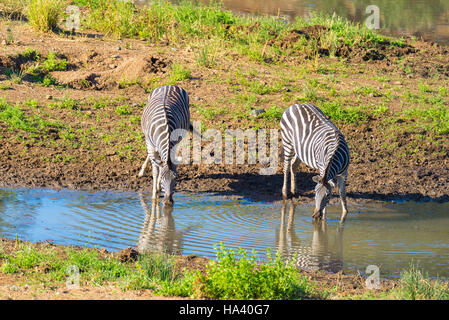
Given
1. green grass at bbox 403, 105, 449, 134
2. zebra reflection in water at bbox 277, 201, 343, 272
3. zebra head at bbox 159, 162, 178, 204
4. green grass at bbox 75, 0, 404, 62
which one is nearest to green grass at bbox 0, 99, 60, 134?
zebra head at bbox 159, 162, 178, 204

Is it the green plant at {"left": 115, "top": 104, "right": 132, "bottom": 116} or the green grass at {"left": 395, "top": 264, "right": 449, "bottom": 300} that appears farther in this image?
the green plant at {"left": 115, "top": 104, "right": 132, "bottom": 116}

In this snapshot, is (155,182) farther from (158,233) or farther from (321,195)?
(321,195)

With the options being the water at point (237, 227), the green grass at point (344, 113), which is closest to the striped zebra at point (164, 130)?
the water at point (237, 227)

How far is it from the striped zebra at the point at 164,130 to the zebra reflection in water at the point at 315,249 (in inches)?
76.6

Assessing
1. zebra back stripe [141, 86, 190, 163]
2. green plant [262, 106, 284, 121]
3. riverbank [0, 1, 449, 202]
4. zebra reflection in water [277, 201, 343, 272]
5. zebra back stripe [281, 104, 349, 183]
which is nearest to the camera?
zebra reflection in water [277, 201, 343, 272]

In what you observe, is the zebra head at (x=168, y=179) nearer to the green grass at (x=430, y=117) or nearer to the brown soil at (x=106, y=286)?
the brown soil at (x=106, y=286)

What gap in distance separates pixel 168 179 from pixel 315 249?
2568 millimetres

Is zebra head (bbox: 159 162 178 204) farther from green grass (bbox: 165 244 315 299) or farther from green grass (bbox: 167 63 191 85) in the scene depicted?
green grass (bbox: 167 63 191 85)

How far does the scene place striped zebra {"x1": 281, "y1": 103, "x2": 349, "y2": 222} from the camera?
9.92 metres

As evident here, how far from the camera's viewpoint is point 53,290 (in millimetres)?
6680

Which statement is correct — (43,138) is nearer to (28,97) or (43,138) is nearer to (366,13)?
(28,97)

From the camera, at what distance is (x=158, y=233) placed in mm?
9562

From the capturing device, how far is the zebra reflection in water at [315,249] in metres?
8.68
